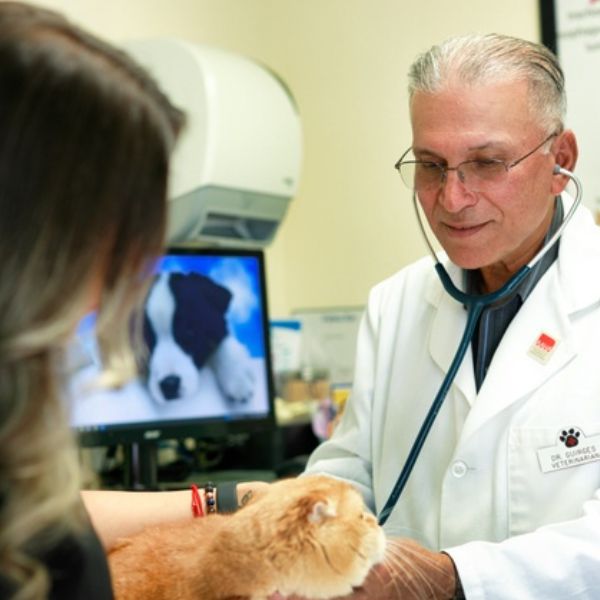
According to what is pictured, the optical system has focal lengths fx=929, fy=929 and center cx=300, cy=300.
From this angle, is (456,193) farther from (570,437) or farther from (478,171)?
(570,437)

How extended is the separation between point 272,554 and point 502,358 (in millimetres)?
518

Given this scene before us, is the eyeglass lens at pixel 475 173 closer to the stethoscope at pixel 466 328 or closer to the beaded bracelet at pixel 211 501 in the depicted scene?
the stethoscope at pixel 466 328

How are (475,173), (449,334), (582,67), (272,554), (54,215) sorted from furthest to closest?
(582,67) → (449,334) → (475,173) → (272,554) → (54,215)

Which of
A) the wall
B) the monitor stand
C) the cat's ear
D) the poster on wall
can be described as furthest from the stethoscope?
the wall

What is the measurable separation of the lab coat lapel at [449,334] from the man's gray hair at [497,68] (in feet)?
1.11

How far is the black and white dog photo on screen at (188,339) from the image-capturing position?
218cm

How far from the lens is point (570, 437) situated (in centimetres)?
135

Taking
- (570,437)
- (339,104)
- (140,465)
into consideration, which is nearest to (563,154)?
(570,437)

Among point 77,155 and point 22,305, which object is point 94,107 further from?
point 22,305

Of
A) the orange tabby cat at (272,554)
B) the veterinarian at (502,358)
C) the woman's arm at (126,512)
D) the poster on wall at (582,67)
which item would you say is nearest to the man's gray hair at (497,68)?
the veterinarian at (502,358)

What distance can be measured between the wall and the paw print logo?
174 centimetres

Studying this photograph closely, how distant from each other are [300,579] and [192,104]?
5.51 feet

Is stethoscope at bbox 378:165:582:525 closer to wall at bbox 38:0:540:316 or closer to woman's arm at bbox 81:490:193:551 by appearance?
woman's arm at bbox 81:490:193:551

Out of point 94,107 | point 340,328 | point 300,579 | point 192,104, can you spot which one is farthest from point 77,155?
point 340,328
